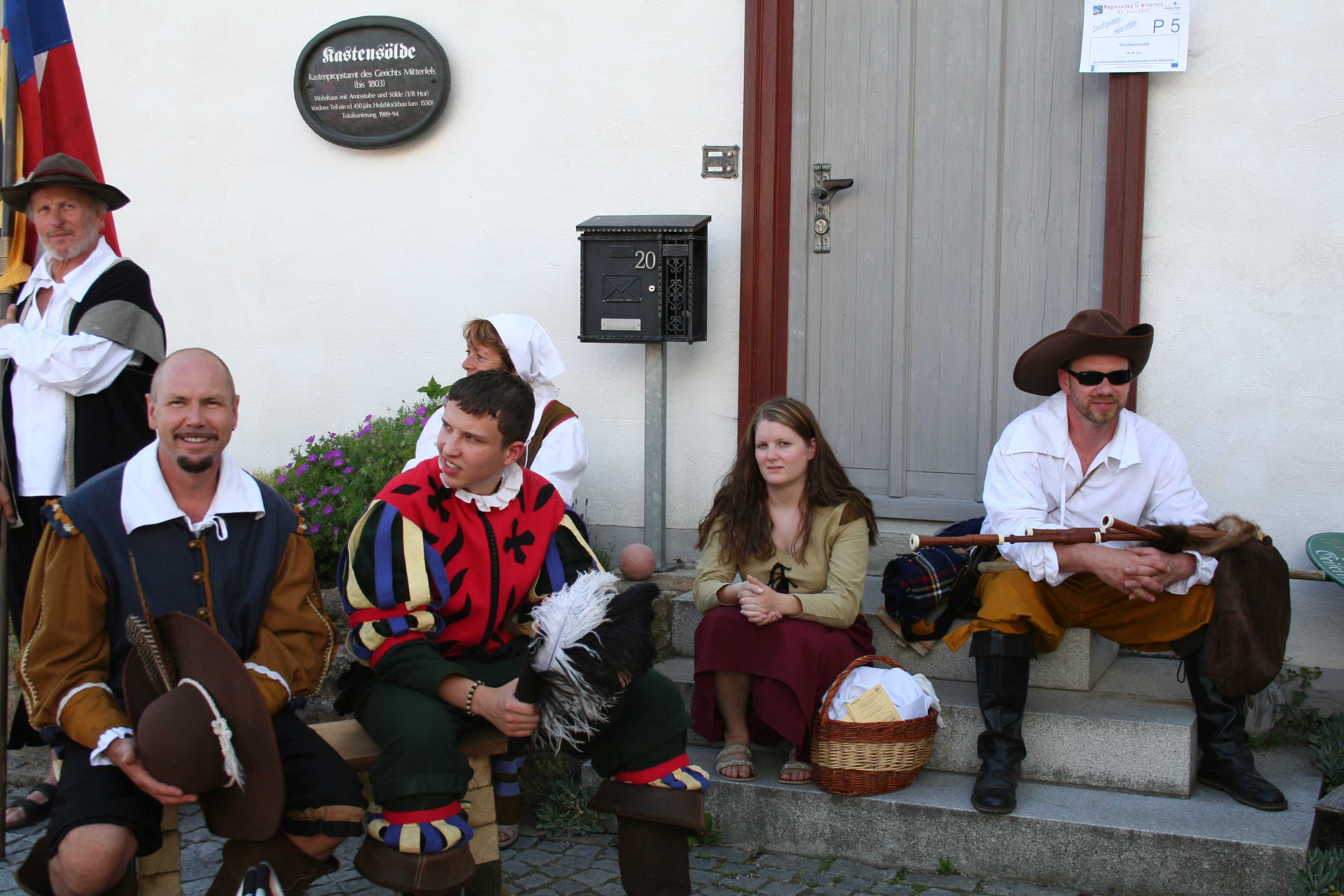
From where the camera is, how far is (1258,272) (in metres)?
4.30

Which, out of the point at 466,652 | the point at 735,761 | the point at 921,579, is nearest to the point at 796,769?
the point at 735,761

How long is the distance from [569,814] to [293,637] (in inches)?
52.8

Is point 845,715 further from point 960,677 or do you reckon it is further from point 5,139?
point 5,139

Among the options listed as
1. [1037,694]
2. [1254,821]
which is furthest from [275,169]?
[1254,821]

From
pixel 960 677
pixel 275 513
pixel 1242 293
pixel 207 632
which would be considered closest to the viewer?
pixel 207 632

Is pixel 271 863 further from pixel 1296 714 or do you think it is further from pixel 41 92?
pixel 1296 714

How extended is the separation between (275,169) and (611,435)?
224 cm

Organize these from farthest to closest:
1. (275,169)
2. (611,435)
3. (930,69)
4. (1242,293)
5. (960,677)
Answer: (275,169) < (611,435) < (930,69) < (1242,293) < (960,677)

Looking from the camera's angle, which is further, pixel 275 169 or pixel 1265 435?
pixel 275 169

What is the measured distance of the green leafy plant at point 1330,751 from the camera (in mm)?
3594

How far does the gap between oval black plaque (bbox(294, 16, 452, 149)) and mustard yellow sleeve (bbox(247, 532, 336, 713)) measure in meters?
3.13

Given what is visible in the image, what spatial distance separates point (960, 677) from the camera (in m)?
4.00

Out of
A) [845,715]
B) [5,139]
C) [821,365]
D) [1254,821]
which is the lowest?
[1254,821]

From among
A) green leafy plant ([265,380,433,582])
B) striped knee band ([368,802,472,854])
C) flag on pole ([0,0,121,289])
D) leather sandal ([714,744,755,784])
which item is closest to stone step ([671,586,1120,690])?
leather sandal ([714,744,755,784])
